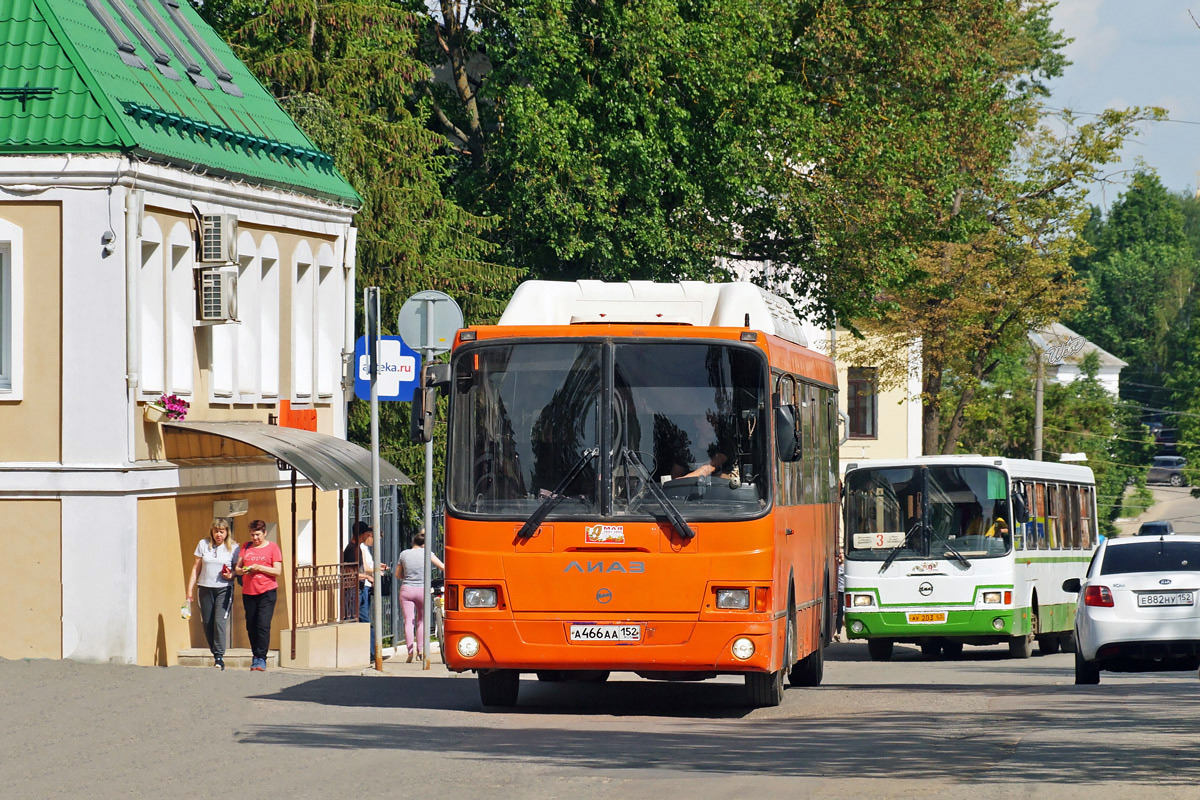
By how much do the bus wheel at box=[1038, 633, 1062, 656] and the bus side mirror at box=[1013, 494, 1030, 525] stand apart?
11.1ft

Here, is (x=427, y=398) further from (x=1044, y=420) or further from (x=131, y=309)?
(x=1044, y=420)

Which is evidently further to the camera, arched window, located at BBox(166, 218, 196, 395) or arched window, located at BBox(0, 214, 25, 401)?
arched window, located at BBox(166, 218, 196, 395)

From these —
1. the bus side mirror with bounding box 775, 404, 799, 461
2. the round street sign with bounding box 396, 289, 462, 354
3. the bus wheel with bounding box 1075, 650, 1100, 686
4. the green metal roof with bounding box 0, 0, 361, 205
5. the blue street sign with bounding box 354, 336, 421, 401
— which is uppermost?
the green metal roof with bounding box 0, 0, 361, 205

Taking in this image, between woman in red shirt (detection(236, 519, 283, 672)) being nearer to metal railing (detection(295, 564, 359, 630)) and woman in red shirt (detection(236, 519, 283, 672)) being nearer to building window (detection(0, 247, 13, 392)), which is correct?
building window (detection(0, 247, 13, 392))

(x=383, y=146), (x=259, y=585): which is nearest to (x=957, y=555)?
(x=259, y=585)

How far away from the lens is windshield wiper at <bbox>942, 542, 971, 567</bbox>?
27.9 m

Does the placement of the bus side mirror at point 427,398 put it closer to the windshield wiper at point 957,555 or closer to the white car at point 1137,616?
the white car at point 1137,616

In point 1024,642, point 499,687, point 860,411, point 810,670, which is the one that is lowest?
point 1024,642

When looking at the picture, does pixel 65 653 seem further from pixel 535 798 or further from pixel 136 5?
pixel 535 798

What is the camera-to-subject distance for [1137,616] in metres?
21.1

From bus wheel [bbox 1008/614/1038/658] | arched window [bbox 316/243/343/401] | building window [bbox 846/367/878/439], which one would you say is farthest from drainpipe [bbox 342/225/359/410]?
building window [bbox 846/367/878/439]

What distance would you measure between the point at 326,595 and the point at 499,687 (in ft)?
37.9

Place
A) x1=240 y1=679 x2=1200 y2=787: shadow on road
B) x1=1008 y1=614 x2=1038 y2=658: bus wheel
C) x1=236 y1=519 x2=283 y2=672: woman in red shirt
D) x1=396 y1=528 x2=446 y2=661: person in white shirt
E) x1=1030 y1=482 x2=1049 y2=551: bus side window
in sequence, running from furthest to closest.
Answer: x1=1030 y1=482 x2=1049 y2=551: bus side window → x1=1008 y1=614 x2=1038 y2=658: bus wheel → x1=396 y1=528 x2=446 y2=661: person in white shirt → x1=236 y1=519 x2=283 y2=672: woman in red shirt → x1=240 y1=679 x2=1200 y2=787: shadow on road

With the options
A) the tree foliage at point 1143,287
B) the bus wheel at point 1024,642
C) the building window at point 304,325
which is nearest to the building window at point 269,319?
the building window at point 304,325
